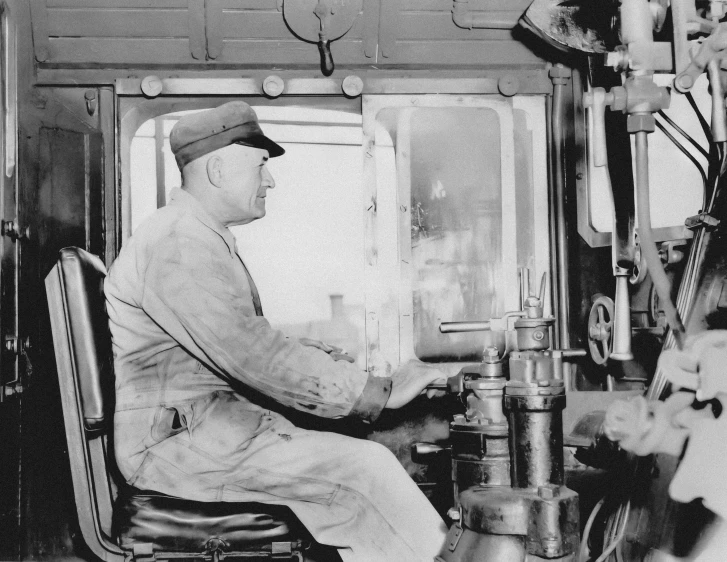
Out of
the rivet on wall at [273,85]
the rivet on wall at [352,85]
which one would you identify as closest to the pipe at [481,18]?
the rivet on wall at [352,85]

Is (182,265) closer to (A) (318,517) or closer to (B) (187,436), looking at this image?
(B) (187,436)

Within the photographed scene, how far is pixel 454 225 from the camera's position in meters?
2.90

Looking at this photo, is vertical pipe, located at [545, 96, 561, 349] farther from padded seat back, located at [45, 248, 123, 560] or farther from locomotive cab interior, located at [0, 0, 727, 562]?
padded seat back, located at [45, 248, 123, 560]

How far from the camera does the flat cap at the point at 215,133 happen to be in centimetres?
234

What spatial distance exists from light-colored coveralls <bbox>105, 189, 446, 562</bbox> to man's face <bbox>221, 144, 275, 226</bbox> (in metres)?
0.41

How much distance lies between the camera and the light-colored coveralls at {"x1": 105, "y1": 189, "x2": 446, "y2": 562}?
181 cm

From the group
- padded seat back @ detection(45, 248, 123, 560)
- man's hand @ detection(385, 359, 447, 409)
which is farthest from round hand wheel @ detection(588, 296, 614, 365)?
padded seat back @ detection(45, 248, 123, 560)

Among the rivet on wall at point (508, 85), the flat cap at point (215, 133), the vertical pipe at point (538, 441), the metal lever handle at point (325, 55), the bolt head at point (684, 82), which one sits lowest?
the vertical pipe at point (538, 441)

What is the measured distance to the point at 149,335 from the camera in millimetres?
2008

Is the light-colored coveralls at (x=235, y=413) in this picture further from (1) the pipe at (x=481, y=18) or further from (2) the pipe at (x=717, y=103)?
(1) the pipe at (x=481, y=18)

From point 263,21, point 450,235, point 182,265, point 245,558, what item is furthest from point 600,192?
point 245,558

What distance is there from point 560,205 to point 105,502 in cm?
200

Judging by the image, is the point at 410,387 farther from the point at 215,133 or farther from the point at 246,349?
the point at 215,133

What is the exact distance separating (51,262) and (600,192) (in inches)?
82.5
